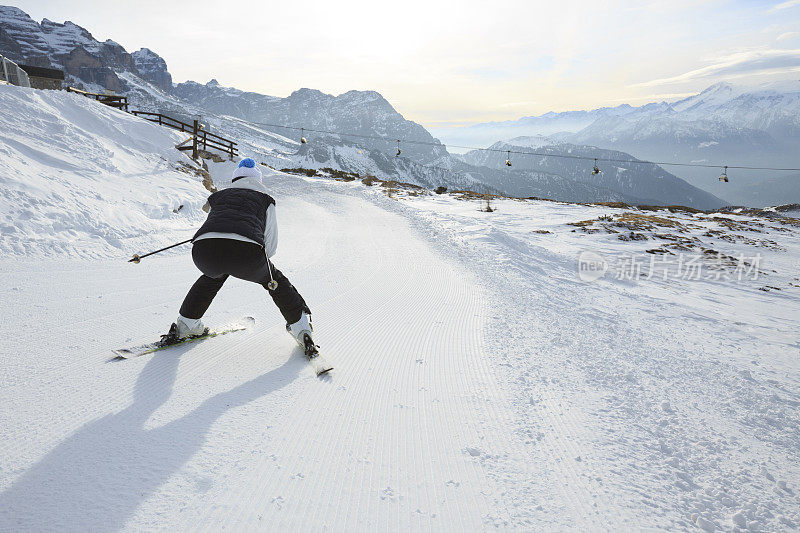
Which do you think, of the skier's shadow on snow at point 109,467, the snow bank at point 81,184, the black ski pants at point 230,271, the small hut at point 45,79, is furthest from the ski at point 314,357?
the small hut at point 45,79

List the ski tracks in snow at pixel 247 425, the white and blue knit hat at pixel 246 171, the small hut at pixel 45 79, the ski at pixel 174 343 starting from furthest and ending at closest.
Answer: the small hut at pixel 45 79 → the white and blue knit hat at pixel 246 171 → the ski at pixel 174 343 → the ski tracks in snow at pixel 247 425

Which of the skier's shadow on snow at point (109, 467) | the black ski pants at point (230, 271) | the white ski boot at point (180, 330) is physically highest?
the black ski pants at point (230, 271)

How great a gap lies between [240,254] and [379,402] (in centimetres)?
170

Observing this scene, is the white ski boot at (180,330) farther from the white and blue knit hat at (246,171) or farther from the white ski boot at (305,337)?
the white and blue knit hat at (246,171)

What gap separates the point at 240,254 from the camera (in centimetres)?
305

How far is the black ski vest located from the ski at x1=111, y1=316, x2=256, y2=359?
109cm

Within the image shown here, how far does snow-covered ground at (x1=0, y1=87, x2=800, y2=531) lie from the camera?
75.2 inches

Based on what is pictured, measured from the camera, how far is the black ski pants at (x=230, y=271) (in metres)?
3.03

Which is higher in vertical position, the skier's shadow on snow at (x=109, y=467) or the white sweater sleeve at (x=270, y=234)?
the white sweater sleeve at (x=270, y=234)

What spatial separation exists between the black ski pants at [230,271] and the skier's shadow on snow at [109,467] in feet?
2.74

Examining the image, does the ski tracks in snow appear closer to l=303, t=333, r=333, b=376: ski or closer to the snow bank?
l=303, t=333, r=333, b=376: ski

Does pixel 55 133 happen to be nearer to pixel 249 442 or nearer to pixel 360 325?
pixel 360 325

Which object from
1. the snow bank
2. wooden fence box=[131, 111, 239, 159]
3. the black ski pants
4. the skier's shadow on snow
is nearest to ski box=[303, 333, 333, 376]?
the black ski pants

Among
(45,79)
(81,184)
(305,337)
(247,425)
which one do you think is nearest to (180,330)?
(305,337)
